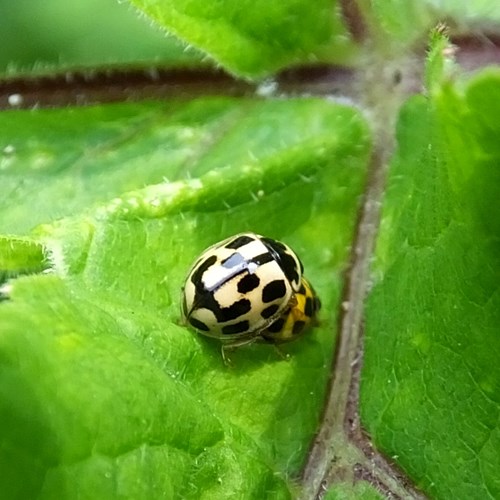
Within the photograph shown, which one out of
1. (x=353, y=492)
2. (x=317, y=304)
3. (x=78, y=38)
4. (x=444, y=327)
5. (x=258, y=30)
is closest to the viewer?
(x=444, y=327)

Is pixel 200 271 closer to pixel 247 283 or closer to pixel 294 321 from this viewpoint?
pixel 247 283

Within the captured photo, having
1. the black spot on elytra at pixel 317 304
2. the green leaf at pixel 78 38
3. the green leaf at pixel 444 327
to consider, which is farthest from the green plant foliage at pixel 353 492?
the green leaf at pixel 78 38

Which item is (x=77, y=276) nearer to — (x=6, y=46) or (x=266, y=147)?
(x=266, y=147)

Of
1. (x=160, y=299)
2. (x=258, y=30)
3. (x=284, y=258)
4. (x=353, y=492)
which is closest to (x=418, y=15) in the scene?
(x=258, y=30)

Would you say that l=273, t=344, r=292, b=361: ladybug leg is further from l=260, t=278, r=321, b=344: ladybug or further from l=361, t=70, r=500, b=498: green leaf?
l=361, t=70, r=500, b=498: green leaf

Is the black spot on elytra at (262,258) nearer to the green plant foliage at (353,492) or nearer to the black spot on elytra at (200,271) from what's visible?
the black spot on elytra at (200,271)

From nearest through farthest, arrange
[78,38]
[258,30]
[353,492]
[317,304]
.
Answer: [353,492] → [317,304] → [258,30] → [78,38]

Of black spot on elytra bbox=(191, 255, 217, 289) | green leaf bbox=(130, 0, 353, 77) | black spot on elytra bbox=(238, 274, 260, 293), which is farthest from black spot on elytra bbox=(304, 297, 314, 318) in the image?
green leaf bbox=(130, 0, 353, 77)
